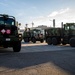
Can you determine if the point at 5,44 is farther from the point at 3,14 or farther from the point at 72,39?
the point at 72,39

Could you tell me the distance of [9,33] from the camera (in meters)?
17.9

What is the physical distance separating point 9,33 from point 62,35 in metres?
14.5

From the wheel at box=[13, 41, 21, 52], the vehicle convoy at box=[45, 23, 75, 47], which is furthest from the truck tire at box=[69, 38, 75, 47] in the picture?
the wheel at box=[13, 41, 21, 52]

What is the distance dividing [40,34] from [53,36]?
7.42 meters

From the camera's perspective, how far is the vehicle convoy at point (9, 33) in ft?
57.8

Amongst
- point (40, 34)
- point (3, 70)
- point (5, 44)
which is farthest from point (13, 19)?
point (40, 34)

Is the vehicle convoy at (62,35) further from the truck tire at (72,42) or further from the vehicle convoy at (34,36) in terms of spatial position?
the vehicle convoy at (34,36)

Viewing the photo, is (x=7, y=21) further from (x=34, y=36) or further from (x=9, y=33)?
(x=34, y=36)

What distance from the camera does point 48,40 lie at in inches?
1337

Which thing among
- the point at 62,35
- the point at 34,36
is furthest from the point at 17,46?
the point at 34,36

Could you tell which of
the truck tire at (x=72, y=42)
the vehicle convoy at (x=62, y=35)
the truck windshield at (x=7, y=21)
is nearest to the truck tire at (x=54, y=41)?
the vehicle convoy at (x=62, y=35)

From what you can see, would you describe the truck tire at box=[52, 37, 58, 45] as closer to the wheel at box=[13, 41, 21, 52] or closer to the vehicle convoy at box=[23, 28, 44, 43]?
the vehicle convoy at box=[23, 28, 44, 43]

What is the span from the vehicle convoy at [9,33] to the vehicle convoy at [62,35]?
34.0 ft

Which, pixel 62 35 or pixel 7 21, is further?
pixel 62 35
